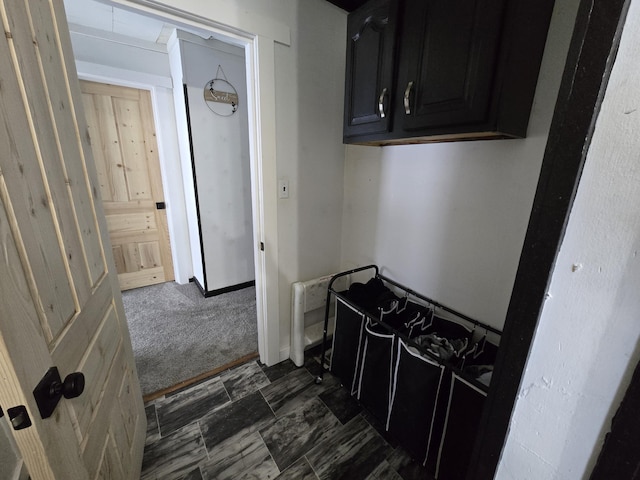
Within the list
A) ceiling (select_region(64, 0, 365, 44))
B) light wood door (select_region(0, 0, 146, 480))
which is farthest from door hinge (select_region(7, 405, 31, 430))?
ceiling (select_region(64, 0, 365, 44))

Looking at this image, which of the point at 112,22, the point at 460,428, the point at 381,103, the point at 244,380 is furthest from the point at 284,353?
the point at 112,22

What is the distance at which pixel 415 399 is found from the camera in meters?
1.16

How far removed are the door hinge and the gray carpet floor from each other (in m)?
1.41

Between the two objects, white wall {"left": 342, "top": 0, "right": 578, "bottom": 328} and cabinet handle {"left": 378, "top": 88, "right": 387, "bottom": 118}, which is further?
cabinet handle {"left": 378, "top": 88, "right": 387, "bottom": 118}

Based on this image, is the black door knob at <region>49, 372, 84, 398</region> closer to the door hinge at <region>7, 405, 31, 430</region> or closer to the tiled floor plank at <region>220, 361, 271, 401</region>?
the door hinge at <region>7, 405, 31, 430</region>

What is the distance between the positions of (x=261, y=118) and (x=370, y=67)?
608 mm

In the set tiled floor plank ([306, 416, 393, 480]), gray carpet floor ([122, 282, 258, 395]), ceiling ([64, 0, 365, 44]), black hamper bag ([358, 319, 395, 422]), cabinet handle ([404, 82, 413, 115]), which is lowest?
tiled floor plank ([306, 416, 393, 480])

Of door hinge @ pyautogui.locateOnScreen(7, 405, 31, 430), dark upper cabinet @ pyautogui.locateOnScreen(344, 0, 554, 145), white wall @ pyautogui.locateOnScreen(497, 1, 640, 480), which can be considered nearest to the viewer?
white wall @ pyautogui.locateOnScreen(497, 1, 640, 480)

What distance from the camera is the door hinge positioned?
1.64 feet

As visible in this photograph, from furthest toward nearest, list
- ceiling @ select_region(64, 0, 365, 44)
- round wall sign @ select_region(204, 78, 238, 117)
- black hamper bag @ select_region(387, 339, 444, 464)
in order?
round wall sign @ select_region(204, 78, 238, 117), ceiling @ select_region(64, 0, 365, 44), black hamper bag @ select_region(387, 339, 444, 464)

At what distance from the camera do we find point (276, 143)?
1535mm

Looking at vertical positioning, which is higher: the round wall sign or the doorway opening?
the round wall sign

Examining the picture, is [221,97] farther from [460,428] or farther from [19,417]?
[460,428]

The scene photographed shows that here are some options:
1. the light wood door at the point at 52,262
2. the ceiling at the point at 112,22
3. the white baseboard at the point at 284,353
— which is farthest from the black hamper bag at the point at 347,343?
the ceiling at the point at 112,22
